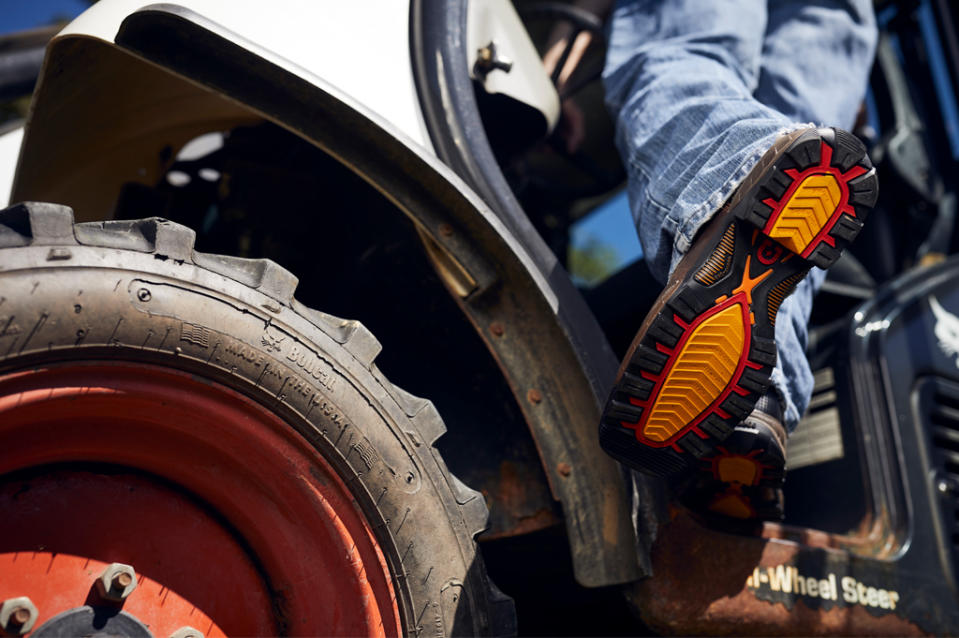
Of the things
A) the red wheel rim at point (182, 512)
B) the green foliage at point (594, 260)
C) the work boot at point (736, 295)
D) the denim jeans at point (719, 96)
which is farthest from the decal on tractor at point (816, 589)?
the green foliage at point (594, 260)

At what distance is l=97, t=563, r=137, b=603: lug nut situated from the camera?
942 mm

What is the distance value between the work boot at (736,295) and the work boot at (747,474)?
0.39 ft

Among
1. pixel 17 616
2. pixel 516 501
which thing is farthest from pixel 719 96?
pixel 17 616

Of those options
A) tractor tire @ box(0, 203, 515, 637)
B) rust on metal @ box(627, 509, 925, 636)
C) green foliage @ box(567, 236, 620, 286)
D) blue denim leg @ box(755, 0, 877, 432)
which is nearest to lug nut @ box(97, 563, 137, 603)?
tractor tire @ box(0, 203, 515, 637)

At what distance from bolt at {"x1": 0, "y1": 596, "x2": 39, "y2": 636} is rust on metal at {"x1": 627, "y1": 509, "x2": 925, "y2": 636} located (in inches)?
33.5

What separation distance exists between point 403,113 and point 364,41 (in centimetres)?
13

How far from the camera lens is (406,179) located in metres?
1.21

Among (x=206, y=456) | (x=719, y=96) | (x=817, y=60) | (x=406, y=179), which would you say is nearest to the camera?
(x=206, y=456)

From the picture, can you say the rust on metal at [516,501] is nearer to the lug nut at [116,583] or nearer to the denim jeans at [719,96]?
the denim jeans at [719,96]

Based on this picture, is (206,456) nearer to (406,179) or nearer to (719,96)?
(406,179)

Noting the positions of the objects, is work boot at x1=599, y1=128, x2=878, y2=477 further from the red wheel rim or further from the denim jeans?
the red wheel rim

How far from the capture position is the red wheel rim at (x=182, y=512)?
3.07 ft

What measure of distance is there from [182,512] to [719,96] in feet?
3.35

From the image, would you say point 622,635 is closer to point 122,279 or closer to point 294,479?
point 294,479
